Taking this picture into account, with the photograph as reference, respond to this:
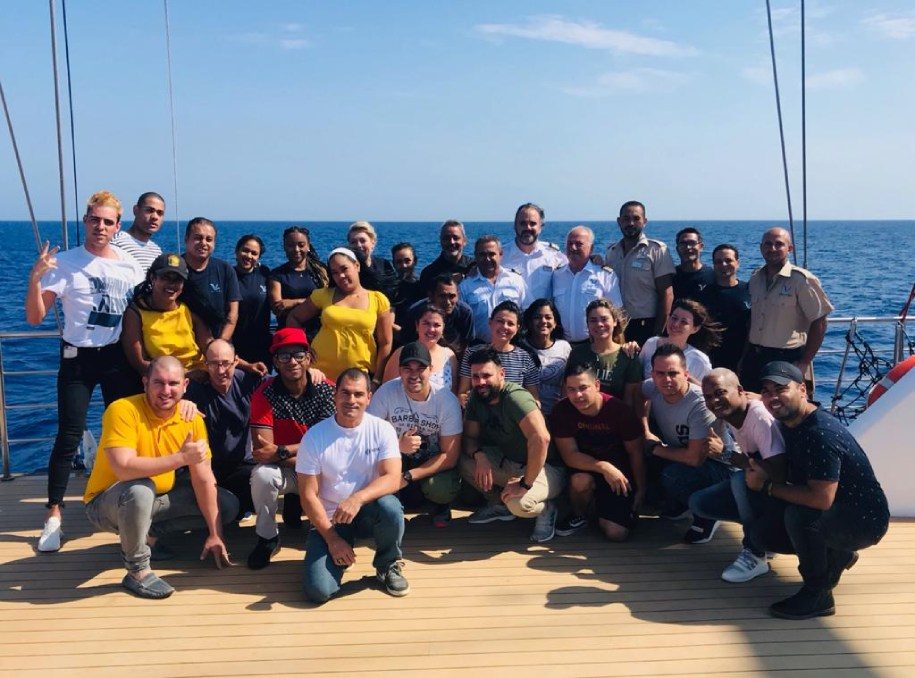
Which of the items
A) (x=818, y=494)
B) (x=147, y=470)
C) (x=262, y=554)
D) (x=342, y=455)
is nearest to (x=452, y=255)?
(x=342, y=455)

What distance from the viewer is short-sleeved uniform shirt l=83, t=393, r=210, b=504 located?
12.6ft

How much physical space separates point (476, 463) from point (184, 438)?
165cm

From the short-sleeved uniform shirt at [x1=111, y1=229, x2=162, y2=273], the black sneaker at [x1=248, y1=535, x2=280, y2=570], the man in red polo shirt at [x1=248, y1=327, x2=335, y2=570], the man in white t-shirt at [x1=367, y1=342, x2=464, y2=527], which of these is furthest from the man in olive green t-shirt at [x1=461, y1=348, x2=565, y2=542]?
the short-sleeved uniform shirt at [x1=111, y1=229, x2=162, y2=273]

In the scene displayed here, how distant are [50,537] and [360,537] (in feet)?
6.02

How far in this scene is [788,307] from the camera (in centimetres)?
541

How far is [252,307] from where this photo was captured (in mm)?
5367

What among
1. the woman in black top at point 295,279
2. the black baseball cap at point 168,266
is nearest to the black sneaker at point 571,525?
the woman in black top at point 295,279

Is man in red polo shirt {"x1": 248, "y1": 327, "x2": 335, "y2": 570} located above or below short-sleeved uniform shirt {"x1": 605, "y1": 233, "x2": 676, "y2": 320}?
below

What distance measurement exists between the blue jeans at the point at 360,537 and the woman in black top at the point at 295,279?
1.66 metres

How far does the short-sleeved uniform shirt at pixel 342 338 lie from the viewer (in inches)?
194

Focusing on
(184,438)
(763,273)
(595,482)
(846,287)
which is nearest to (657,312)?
(763,273)

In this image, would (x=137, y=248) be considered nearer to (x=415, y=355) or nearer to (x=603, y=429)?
(x=415, y=355)

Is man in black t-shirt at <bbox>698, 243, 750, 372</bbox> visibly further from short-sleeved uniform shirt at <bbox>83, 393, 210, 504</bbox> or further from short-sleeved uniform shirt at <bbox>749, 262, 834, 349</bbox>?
short-sleeved uniform shirt at <bbox>83, 393, 210, 504</bbox>

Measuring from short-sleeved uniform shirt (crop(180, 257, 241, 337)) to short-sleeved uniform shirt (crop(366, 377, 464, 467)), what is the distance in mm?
1157
